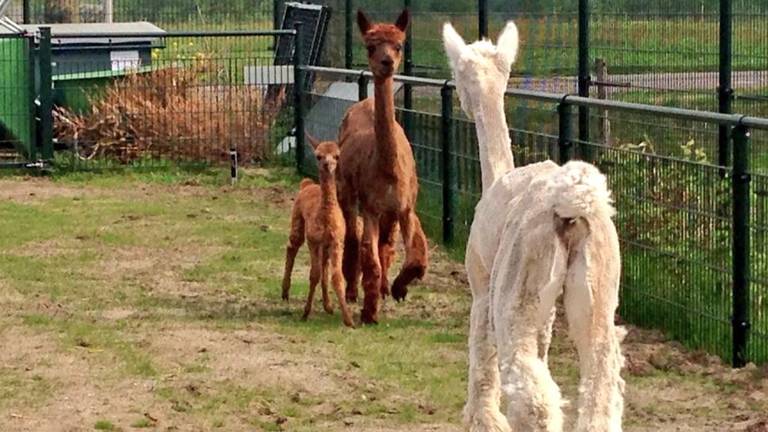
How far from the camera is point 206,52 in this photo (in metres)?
21.6

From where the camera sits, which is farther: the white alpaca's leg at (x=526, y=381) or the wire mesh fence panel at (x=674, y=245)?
the wire mesh fence panel at (x=674, y=245)

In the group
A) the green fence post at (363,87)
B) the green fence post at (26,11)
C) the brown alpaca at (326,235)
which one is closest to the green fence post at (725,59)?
the brown alpaca at (326,235)

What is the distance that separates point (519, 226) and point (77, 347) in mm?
4730

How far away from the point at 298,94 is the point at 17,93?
10.2 ft

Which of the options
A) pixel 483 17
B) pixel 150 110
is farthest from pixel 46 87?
pixel 483 17

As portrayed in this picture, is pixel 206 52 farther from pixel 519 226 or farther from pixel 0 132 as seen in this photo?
pixel 519 226

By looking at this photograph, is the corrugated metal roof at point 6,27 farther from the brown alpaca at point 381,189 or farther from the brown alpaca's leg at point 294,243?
the brown alpaca at point 381,189

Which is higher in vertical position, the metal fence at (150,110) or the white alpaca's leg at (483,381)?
the metal fence at (150,110)

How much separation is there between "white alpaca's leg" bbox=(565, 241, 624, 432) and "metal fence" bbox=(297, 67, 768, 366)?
3177 millimetres

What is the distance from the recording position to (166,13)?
93.0 ft

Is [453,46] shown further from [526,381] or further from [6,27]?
[6,27]

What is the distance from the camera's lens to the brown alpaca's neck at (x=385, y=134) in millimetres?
10688

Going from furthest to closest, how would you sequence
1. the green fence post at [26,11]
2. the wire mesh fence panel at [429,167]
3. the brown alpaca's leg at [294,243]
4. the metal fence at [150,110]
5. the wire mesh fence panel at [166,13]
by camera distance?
the wire mesh fence panel at [166,13], the green fence post at [26,11], the metal fence at [150,110], the wire mesh fence panel at [429,167], the brown alpaca's leg at [294,243]

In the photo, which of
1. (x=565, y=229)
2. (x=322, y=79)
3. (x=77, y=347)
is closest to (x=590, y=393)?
(x=565, y=229)
